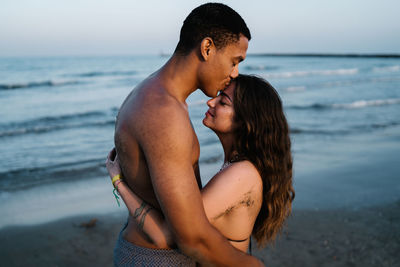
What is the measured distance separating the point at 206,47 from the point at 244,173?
2.84ft

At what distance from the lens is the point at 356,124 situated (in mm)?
13648

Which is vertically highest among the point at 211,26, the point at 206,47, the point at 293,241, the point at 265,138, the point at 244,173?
the point at 211,26

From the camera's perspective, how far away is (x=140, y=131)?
81.2 inches

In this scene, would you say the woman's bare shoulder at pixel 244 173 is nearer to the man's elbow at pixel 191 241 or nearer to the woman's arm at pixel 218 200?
the woman's arm at pixel 218 200

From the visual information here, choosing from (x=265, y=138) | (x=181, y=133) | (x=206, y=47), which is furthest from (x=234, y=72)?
(x=181, y=133)

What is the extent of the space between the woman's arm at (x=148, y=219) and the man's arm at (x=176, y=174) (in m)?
0.25

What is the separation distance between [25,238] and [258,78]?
14.4 ft

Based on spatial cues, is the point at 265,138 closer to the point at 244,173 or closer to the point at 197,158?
the point at 244,173

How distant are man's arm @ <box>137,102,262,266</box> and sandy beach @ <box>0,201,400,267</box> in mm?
3051

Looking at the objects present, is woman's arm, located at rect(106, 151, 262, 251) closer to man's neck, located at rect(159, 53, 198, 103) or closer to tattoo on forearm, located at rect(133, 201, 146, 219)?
tattoo on forearm, located at rect(133, 201, 146, 219)

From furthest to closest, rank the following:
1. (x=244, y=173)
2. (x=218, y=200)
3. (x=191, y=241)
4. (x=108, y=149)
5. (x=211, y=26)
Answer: (x=108, y=149) → (x=244, y=173) → (x=218, y=200) → (x=211, y=26) → (x=191, y=241)

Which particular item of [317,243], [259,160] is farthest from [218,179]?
[317,243]

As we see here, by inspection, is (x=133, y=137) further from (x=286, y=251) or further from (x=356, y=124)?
(x=356, y=124)

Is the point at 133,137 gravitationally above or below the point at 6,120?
above
